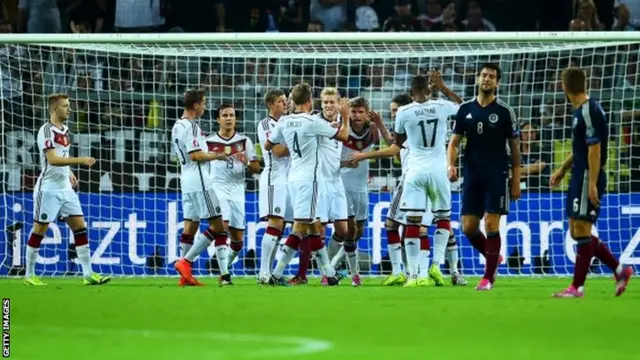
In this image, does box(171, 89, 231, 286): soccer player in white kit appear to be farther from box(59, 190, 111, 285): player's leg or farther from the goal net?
the goal net

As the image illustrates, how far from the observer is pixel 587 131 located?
10.8 meters

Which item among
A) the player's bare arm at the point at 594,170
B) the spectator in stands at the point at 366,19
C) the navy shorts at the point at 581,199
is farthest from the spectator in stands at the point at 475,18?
the player's bare arm at the point at 594,170

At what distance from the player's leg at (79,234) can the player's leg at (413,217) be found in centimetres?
337

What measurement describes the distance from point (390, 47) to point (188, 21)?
21.2 feet

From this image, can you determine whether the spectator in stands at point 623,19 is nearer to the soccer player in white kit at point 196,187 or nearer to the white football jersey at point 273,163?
the white football jersey at point 273,163

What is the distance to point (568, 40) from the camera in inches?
587

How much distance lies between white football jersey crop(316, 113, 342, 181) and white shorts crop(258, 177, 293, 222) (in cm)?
55

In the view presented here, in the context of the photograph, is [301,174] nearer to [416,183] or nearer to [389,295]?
[416,183]

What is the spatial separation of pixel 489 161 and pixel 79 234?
15.8ft

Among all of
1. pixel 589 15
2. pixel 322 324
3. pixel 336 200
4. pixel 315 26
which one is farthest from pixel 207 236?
pixel 589 15

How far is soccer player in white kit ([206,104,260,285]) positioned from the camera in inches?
595

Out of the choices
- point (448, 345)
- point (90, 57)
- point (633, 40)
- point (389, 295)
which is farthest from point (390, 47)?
point (448, 345)

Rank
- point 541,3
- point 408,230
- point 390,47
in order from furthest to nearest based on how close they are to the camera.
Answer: point 541,3 → point 390,47 → point 408,230

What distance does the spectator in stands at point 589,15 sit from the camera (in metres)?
20.7
